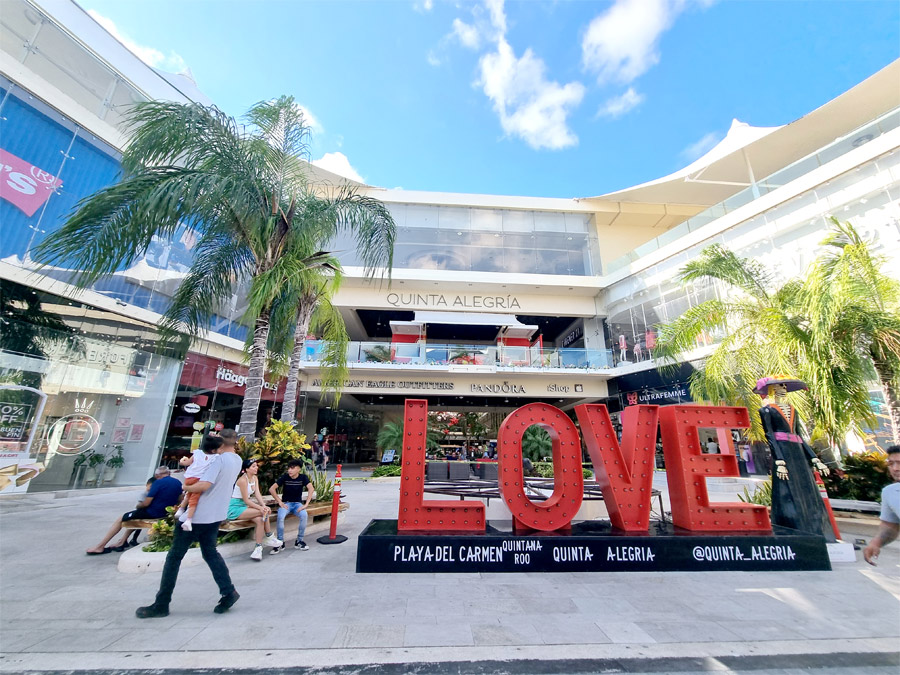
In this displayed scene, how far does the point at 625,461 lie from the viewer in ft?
14.3

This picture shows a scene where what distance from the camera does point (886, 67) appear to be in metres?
14.7

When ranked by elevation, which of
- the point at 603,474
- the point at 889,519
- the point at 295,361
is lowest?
the point at 889,519

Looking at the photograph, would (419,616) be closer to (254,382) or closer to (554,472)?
(554,472)

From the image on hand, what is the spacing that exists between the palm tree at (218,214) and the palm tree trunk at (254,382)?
0.02m

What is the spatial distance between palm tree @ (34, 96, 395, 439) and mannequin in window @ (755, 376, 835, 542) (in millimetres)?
7816

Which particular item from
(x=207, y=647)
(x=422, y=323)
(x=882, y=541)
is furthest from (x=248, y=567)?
(x=422, y=323)

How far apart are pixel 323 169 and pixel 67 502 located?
63.0ft

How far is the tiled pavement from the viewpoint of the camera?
9.67ft

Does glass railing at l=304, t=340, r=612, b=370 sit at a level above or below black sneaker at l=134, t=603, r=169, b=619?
above

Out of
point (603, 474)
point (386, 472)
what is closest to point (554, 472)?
point (603, 474)

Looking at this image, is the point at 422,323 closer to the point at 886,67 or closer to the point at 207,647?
the point at 207,647

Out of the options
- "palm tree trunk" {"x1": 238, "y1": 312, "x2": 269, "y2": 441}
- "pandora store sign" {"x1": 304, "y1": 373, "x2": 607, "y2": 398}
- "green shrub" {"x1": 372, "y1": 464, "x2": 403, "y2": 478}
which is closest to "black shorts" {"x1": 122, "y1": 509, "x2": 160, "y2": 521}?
"palm tree trunk" {"x1": 238, "y1": 312, "x2": 269, "y2": 441}

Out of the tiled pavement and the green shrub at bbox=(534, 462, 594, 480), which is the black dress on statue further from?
the green shrub at bbox=(534, 462, 594, 480)

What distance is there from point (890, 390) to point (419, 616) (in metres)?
9.10
